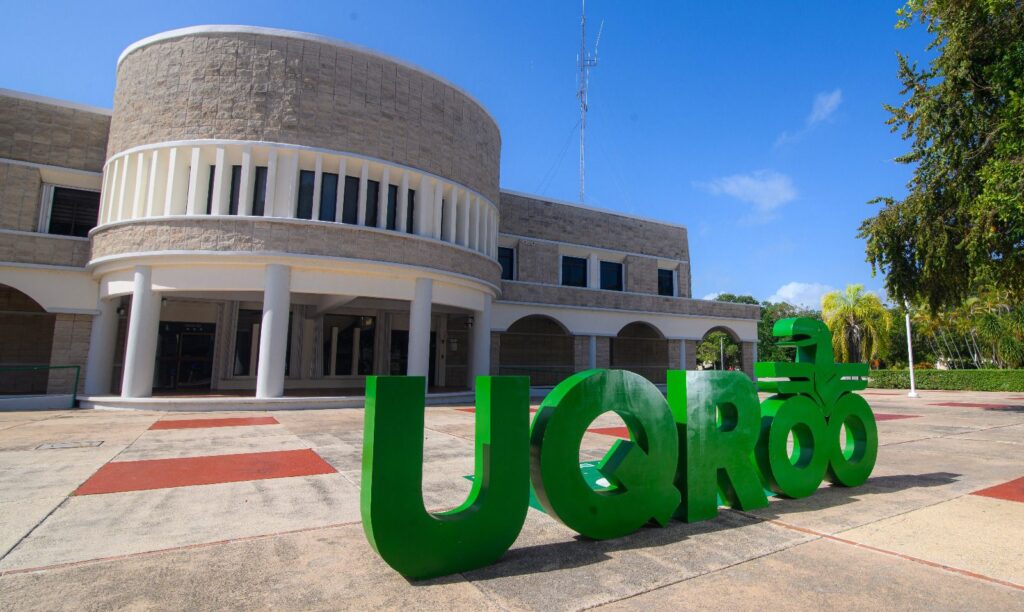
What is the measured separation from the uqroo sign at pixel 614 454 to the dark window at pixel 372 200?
14.5m

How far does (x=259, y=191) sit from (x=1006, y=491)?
1832cm

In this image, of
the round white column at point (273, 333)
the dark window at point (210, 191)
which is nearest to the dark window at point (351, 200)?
the round white column at point (273, 333)

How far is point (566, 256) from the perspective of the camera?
2716 cm

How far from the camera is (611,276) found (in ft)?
94.3

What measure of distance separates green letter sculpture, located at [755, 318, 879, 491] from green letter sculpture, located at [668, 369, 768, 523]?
289 millimetres

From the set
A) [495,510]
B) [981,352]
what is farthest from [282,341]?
[981,352]

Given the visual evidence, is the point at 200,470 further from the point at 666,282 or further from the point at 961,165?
the point at 666,282

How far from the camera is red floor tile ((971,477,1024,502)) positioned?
231 inches

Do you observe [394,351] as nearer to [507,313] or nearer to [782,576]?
[507,313]

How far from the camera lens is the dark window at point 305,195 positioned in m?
16.6

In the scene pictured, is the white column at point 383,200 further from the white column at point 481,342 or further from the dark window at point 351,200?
the white column at point 481,342

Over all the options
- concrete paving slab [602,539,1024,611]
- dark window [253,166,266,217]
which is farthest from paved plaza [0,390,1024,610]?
dark window [253,166,266,217]

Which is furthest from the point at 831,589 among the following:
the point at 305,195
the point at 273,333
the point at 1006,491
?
the point at 305,195

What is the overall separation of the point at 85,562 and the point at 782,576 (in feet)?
16.2
